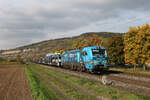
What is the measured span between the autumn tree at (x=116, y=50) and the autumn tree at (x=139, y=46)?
6.63m

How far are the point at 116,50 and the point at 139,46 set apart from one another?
1170cm

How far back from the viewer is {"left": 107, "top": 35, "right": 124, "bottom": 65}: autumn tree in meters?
56.7

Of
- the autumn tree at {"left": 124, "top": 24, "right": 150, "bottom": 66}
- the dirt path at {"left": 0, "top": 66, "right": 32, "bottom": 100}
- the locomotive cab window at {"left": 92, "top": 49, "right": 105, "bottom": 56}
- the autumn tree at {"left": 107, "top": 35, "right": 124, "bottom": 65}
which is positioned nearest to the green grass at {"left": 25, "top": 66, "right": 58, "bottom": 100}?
the dirt path at {"left": 0, "top": 66, "right": 32, "bottom": 100}

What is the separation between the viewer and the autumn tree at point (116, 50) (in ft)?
186

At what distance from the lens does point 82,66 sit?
26.6 meters

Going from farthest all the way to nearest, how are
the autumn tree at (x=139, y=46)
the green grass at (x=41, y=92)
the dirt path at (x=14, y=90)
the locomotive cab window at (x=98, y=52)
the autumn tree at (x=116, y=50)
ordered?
the autumn tree at (x=116, y=50)
the autumn tree at (x=139, y=46)
the locomotive cab window at (x=98, y=52)
the dirt path at (x=14, y=90)
the green grass at (x=41, y=92)

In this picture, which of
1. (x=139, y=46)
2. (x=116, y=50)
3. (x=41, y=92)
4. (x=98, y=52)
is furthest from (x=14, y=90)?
(x=116, y=50)

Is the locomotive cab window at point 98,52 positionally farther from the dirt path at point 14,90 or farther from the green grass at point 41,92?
the dirt path at point 14,90

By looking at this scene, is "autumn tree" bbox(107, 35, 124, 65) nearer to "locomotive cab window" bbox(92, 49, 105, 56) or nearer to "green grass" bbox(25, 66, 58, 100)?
"locomotive cab window" bbox(92, 49, 105, 56)

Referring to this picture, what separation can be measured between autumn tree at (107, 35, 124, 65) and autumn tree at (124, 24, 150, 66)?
663 cm

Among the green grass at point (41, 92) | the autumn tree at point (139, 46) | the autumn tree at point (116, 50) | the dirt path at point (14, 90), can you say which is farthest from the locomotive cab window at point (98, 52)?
the autumn tree at point (116, 50)

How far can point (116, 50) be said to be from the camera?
5750 cm

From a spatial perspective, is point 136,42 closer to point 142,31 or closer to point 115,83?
point 142,31

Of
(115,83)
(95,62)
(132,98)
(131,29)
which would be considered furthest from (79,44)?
(132,98)
